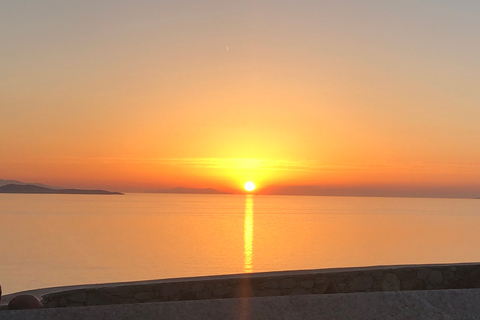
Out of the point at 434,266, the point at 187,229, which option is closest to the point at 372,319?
the point at 434,266

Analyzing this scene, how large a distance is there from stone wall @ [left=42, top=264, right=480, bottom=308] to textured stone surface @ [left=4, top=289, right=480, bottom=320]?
3265mm

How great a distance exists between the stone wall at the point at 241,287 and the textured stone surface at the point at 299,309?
3.26 m

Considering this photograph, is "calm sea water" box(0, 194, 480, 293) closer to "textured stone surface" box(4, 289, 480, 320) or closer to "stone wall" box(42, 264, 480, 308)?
"stone wall" box(42, 264, 480, 308)

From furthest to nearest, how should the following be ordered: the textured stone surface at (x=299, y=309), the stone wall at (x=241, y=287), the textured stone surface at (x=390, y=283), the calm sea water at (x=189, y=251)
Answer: the calm sea water at (x=189, y=251) < the textured stone surface at (x=390, y=283) < the stone wall at (x=241, y=287) < the textured stone surface at (x=299, y=309)

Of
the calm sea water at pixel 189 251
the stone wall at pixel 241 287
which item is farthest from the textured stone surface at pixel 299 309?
the calm sea water at pixel 189 251

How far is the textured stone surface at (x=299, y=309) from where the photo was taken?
3859mm

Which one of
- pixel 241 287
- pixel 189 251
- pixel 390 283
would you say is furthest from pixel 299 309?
pixel 189 251

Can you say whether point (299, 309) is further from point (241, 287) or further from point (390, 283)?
point (390, 283)

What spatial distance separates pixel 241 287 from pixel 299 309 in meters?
3.43

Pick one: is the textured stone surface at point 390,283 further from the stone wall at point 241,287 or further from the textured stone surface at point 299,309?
the textured stone surface at point 299,309

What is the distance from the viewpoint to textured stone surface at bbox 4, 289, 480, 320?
3.86 metres

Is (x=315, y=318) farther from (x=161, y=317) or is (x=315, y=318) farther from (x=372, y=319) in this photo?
(x=161, y=317)

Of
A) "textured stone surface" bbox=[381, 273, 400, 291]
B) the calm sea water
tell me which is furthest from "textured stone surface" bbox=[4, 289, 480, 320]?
the calm sea water

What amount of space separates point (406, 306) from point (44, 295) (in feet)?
16.6
